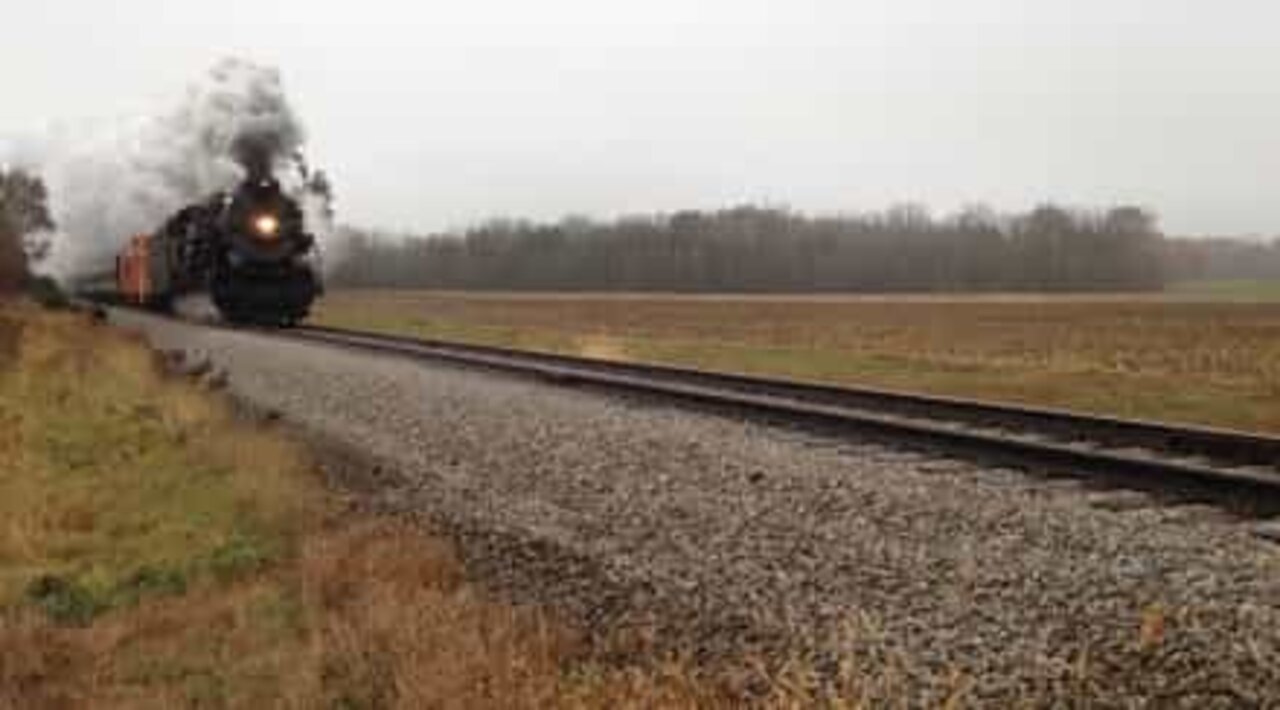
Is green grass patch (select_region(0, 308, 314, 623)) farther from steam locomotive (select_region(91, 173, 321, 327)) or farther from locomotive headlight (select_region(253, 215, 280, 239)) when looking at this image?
locomotive headlight (select_region(253, 215, 280, 239))

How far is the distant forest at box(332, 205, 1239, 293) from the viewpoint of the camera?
132750 millimetres

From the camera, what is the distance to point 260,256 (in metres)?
31.5

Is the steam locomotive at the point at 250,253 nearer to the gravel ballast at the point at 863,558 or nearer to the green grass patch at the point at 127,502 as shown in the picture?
the green grass patch at the point at 127,502

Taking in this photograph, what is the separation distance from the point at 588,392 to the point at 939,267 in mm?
122259

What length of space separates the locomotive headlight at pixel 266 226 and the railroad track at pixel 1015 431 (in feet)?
50.8

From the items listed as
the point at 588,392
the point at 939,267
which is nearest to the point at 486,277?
the point at 939,267

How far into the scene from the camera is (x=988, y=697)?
4.81m

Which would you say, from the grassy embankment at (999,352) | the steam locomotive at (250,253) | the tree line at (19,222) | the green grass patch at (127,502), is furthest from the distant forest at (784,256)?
the green grass patch at (127,502)

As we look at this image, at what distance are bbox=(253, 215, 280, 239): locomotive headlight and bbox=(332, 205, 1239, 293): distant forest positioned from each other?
91.8 meters

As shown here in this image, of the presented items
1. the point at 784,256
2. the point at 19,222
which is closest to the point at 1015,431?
the point at 19,222

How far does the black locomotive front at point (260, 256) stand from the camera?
103ft

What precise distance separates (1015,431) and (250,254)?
78.0ft

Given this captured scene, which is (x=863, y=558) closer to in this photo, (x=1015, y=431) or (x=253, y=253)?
(x=1015, y=431)

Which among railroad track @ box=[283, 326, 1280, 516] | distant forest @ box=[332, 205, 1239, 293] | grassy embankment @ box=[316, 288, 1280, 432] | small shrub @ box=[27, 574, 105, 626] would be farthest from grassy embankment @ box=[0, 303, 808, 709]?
distant forest @ box=[332, 205, 1239, 293]
